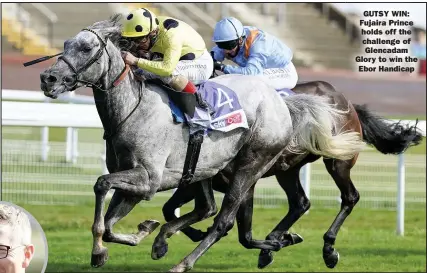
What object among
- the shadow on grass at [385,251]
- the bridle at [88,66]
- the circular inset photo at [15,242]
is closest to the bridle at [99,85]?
the bridle at [88,66]

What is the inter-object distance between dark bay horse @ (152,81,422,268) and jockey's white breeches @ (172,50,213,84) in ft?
2.39

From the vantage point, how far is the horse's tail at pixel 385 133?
7453 millimetres

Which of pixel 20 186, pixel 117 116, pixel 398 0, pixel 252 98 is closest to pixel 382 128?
pixel 398 0

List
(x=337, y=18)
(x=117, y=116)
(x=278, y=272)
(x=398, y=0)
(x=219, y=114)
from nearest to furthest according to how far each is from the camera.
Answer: (x=117, y=116), (x=219, y=114), (x=398, y=0), (x=278, y=272), (x=337, y=18)

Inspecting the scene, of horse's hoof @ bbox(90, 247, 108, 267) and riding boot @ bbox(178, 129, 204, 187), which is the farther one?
riding boot @ bbox(178, 129, 204, 187)

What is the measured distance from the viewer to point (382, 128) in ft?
24.6

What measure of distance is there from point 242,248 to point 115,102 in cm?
450

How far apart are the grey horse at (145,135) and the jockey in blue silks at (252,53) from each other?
329 millimetres

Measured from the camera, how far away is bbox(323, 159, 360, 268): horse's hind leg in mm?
7062

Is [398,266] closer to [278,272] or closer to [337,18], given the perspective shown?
[278,272]

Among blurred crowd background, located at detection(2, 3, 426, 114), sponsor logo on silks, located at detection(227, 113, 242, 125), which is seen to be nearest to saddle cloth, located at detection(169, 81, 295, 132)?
sponsor logo on silks, located at detection(227, 113, 242, 125)

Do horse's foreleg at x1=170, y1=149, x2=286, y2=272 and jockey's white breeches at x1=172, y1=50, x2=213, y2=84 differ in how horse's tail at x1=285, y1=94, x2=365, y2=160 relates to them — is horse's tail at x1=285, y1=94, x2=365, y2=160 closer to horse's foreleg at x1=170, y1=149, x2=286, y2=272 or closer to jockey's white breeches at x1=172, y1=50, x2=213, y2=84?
horse's foreleg at x1=170, y1=149, x2=286, y2=272

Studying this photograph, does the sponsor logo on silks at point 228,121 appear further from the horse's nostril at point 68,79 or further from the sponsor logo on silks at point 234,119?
the horse's nostril at point 68,79

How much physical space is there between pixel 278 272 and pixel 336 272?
1.60 feet
